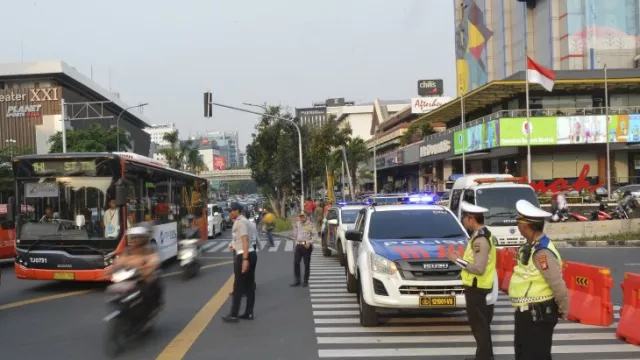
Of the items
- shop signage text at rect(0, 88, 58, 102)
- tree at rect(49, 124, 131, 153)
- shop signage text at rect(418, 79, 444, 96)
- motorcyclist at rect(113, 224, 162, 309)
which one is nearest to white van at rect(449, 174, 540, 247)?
motorcyclist at rect(113, 224, 162, 309)

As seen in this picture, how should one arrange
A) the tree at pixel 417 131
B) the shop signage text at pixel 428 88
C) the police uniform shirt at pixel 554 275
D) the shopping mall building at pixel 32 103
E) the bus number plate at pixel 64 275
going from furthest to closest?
the shop signage text at pixel 428 88 < the shopping mall building at pixel 32 103 < the tree at pixel 417 131 < the bus number plate at pixel 64 275 < the police uniform shirt at pixel 554 275

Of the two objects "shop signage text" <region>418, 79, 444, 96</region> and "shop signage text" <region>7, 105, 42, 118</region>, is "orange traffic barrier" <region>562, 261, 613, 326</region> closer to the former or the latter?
"shop signage text" <region>7, 105, 42, 118</region>

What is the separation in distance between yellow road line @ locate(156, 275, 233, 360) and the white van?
8.22m

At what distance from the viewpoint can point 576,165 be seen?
4328 cm

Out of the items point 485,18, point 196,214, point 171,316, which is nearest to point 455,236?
point 171,316

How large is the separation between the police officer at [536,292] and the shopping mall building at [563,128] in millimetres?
35218

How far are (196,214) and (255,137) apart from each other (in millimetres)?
27316

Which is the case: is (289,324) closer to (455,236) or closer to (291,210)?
(455,236)

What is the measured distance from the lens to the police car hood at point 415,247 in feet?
28.6

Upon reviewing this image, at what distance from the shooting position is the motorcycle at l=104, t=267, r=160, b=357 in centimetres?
788

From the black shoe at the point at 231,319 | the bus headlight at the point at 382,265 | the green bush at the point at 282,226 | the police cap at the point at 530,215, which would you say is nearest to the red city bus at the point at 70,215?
the black shoe at the point at 231,319

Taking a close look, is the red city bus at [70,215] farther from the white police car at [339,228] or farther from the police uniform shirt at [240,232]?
the white police car at [339,228]

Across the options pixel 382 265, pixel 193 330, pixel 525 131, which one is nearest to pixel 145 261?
pixel 193 330

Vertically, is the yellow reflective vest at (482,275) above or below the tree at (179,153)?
below
